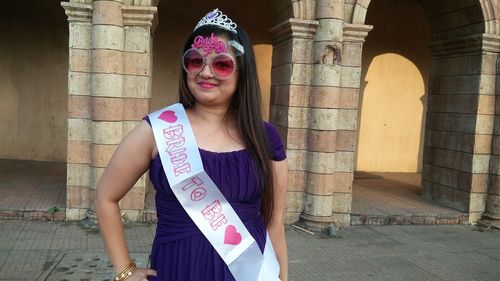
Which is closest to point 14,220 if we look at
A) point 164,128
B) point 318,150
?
point 318,150

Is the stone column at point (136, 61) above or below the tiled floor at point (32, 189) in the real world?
above

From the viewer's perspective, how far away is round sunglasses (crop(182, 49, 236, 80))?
172 centimetres

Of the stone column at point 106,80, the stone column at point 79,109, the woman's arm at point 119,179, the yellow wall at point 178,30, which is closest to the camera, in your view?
the woman's arm at point 119,179

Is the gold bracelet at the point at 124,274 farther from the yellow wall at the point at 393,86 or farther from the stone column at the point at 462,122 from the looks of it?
the yellow wall at the point at 393,86

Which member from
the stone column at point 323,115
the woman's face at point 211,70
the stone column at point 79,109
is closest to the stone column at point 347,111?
the stone column at point 323,115

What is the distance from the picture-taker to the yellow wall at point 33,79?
9617mm

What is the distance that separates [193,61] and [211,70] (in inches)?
3.5

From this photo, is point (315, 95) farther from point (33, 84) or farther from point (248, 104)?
point (33, 84)

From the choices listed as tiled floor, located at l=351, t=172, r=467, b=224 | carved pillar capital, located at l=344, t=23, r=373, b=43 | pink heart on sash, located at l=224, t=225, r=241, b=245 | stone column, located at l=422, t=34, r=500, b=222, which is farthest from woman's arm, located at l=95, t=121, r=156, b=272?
stone column, located at l=422, t=34, r=500, b=222

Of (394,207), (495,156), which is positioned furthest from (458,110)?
(394,207)

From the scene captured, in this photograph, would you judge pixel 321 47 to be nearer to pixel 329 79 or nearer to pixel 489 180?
pixel 329 79

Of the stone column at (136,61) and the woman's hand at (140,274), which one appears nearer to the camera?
the woman's hand at (140,274)

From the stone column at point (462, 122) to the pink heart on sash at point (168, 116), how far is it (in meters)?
6.61

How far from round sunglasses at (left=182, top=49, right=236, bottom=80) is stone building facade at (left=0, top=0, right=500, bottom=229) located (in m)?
4.28
